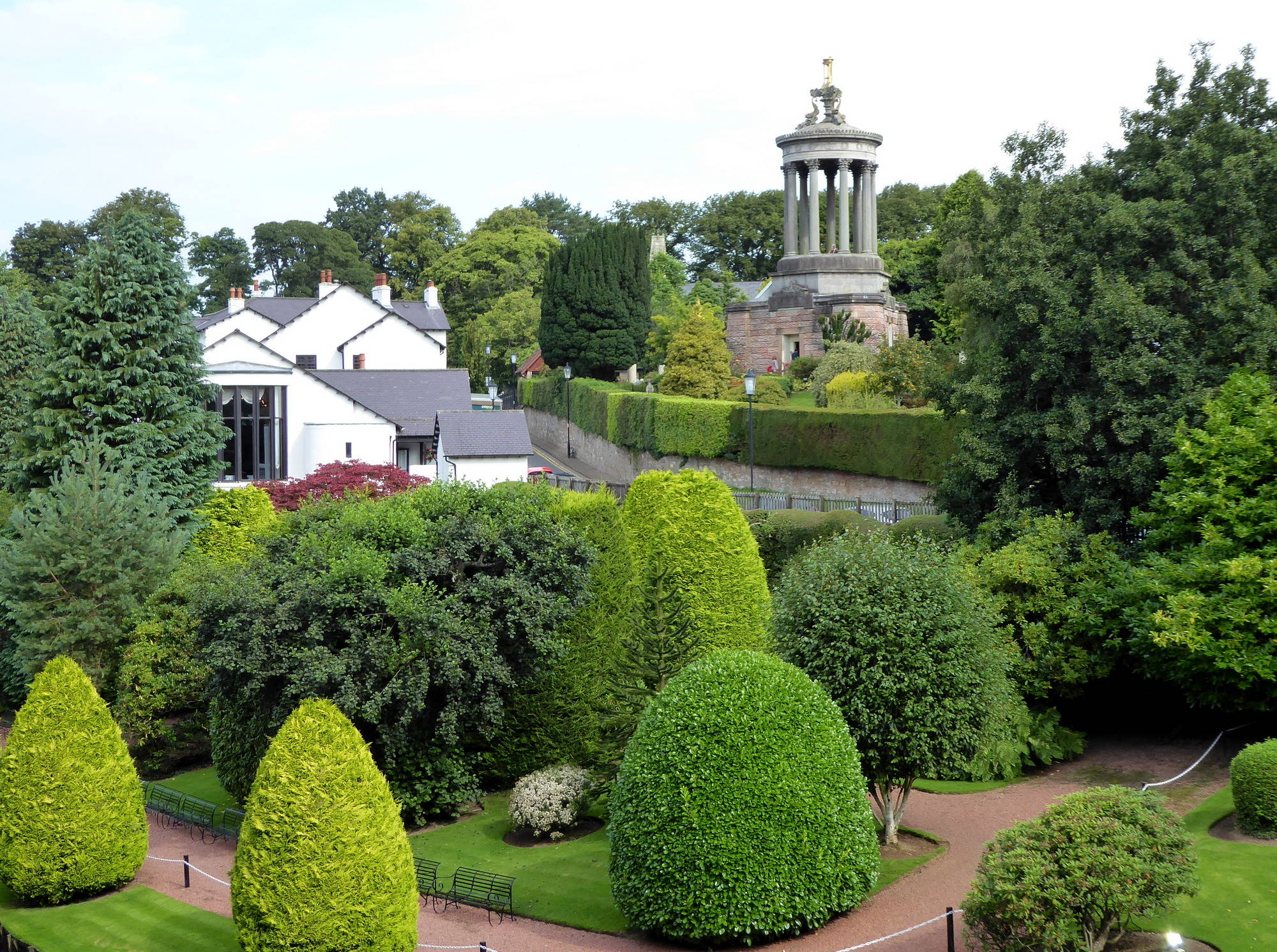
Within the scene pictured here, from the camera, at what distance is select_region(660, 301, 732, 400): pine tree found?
5700 cm

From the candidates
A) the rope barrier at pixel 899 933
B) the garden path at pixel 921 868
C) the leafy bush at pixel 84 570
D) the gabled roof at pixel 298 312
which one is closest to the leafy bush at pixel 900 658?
the garden path at pixel 921 868

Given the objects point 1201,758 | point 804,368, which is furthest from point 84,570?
point 804,368

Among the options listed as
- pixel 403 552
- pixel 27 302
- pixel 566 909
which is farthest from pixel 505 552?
pixel 27 302

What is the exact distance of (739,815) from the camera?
14328 millimetres

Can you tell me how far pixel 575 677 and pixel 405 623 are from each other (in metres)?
4.05

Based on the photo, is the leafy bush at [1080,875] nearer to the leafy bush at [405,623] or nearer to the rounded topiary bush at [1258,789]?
the rounded topiary bush at [1258,789]

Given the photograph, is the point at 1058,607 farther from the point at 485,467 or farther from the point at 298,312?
the point at 298,312

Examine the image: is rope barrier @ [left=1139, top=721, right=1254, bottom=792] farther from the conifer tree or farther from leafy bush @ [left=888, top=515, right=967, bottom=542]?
the conifer tree

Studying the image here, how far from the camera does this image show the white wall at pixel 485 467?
41219 millimetres

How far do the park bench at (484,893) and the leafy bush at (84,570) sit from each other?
13027 mm

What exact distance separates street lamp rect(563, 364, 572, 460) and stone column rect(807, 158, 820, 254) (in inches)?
595

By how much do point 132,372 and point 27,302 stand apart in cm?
2340

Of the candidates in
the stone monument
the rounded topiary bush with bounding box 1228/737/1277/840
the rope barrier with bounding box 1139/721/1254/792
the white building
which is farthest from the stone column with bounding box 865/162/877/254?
the rounded topiary bush with bounding box 1228/737/1277/840

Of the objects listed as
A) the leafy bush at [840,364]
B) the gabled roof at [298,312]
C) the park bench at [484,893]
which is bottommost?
the park bench at [484,893]
